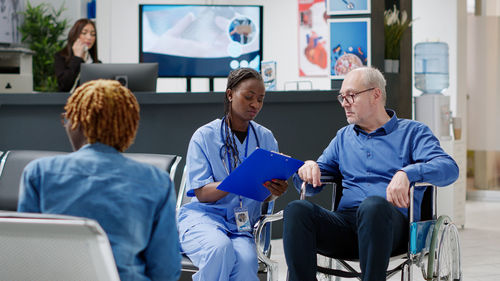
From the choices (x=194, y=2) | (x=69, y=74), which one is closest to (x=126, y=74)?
(x=69, y=74)

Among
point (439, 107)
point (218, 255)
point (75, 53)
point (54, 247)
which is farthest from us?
point (439, 107)

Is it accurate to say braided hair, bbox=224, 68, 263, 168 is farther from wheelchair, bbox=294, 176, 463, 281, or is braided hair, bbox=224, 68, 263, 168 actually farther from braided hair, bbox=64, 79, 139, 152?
braided hair, bbox=64, 79, 139, 152

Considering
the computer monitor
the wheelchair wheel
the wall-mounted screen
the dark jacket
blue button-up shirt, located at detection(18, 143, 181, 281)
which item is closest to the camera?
blue button-up shirt, located at detection(18, 143, 181, 281)

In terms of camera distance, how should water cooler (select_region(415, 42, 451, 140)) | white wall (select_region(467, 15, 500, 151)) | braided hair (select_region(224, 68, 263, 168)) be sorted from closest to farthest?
braided hair (select_region(224, 68, 263, 168)) < water cooler (select_region(415, 42, 451, 140)) < white wall (select_region(467, 15, 500, 151))

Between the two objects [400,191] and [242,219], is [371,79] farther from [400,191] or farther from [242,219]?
[242,219]

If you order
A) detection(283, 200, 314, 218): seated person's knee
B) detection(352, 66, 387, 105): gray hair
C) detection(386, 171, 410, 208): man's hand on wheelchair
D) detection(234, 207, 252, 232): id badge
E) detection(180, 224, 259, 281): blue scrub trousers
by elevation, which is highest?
detection(352, 66, 387, 105): gray hair

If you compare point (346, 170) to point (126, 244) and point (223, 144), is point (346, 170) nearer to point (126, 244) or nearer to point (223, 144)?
point (223, 144)

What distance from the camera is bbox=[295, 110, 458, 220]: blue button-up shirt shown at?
2.70 metres

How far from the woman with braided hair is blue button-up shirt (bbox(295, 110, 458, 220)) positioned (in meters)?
1.25

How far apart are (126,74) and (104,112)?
2.97 metres

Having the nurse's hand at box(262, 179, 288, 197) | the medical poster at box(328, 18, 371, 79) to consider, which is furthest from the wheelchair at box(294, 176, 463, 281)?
the medical poster at box(328, 18, 371, 79)

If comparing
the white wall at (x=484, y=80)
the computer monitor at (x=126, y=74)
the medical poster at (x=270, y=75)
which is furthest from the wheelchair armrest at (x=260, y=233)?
the white wall at (x=484, y=80)

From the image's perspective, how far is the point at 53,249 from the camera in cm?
143

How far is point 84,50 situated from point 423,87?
2.66 metres
